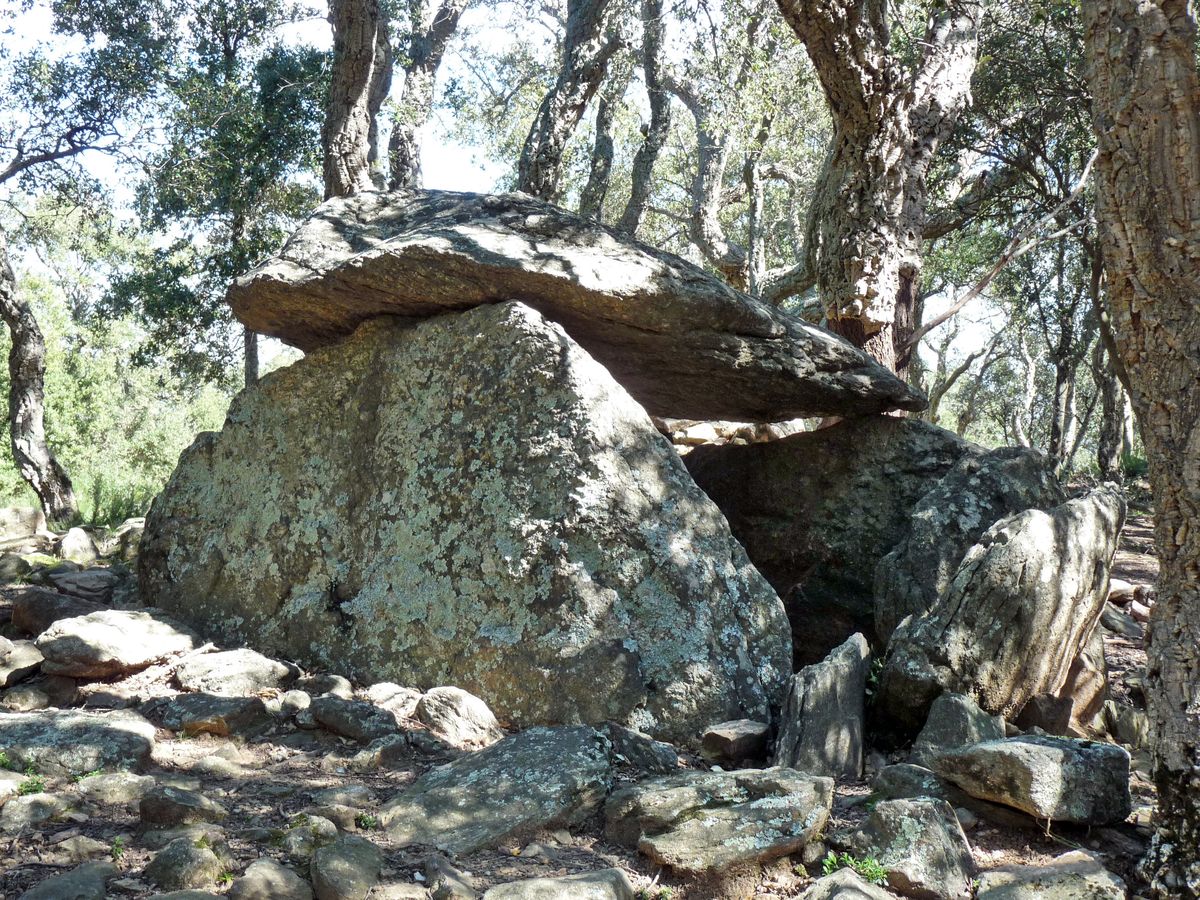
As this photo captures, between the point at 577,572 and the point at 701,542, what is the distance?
0.73 m

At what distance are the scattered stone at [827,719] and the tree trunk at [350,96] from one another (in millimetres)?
5982

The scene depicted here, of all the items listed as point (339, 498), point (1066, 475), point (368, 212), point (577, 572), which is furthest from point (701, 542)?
point (1066, 475)

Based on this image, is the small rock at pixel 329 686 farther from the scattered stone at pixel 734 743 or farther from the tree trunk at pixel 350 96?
the tree trunk at pixel 350 96

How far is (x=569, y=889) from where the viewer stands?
10.0ft

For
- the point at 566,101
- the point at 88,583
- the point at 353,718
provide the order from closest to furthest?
the point at 353,718
the point at 88,583
the point at 566,101

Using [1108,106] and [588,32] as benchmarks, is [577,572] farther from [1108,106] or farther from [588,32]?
[588,32]

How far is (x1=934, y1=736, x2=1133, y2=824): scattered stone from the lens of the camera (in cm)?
362

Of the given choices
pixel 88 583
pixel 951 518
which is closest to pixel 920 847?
pixel 951 518

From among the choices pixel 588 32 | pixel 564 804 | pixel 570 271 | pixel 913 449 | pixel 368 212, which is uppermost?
pixel 588 32

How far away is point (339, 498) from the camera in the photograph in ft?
20.2

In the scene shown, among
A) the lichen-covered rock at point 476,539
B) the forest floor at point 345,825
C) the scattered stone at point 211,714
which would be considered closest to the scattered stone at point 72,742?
the forest floor at point 345,825

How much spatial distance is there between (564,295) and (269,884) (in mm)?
3837

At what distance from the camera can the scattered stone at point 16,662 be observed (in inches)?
197

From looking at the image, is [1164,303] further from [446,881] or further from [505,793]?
[446,881]
